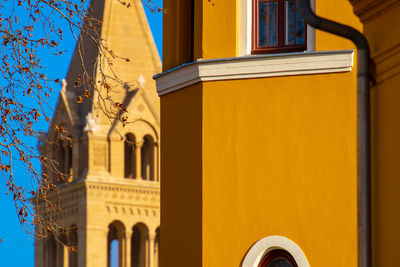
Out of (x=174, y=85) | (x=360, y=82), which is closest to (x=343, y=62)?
(x=174, y=85)

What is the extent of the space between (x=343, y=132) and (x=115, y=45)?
231ft

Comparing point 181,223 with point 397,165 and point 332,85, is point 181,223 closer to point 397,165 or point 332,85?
point 332,85

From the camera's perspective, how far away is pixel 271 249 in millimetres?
22703

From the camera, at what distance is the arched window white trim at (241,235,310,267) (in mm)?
22453

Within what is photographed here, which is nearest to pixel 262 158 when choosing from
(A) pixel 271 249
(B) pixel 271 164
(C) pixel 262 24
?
(B) pixel 271 164

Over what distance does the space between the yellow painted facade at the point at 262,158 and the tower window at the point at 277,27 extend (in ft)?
0.92

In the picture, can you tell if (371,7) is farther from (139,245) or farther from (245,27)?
(139,245)

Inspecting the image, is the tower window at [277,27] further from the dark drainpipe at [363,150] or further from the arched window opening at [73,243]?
the arched window opening at [73,243]

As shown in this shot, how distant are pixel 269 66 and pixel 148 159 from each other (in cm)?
6752

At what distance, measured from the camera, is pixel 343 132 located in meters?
22.5

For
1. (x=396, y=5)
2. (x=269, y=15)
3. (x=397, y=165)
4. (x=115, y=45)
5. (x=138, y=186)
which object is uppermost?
(x=115, y=45)

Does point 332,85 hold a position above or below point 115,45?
below

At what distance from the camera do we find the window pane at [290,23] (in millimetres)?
23766

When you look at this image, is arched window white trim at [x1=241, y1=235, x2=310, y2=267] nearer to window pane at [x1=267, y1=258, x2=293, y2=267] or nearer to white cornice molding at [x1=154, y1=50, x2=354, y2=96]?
window pane at [x1=267, y1=258, x2=293, y2=267]
